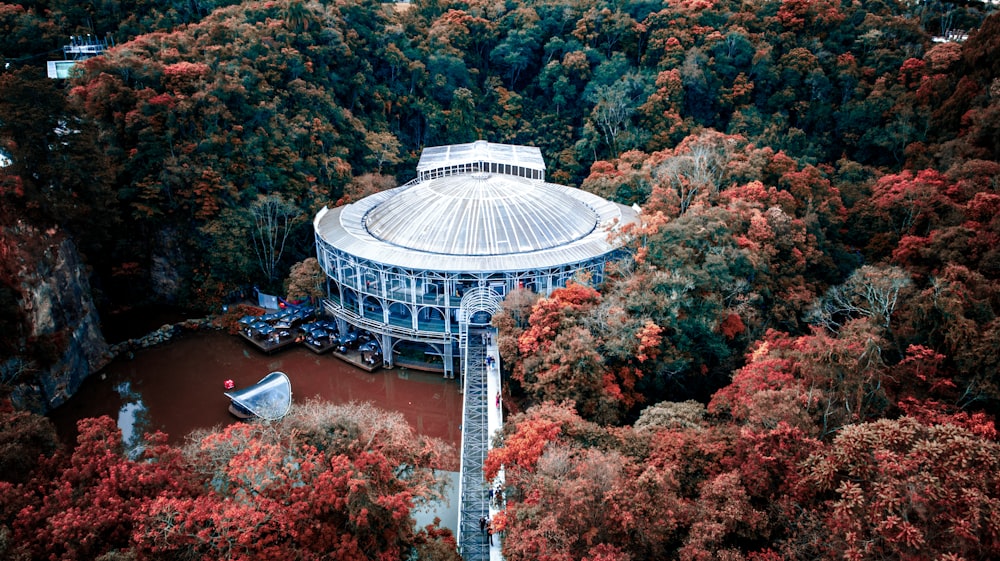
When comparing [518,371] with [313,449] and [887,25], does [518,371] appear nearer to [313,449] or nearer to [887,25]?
[313,449]

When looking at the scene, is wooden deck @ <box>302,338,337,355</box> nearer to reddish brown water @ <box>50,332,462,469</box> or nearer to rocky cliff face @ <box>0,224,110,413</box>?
reddish brown water @ <box>50,332,462,469</box>

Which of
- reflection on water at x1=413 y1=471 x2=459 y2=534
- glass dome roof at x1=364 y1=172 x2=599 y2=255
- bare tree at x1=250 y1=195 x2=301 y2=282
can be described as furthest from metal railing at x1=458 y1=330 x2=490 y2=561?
bare tree at x1=250 y1=195 x2=301 y2=282

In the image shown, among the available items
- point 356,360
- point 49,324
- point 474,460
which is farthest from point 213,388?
point 474,460

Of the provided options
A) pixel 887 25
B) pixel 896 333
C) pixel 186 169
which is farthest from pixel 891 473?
pixel 887 25

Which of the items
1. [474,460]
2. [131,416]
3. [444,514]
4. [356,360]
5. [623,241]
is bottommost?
[444,514]

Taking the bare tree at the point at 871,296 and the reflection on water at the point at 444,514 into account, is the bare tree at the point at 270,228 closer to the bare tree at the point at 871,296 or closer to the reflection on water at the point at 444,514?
the reflection on water at the point at 444,514

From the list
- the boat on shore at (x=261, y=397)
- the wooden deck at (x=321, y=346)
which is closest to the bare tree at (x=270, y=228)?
the wooden deck at (x=321, y=346)

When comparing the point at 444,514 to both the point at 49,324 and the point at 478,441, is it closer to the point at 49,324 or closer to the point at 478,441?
the point at 478,441
